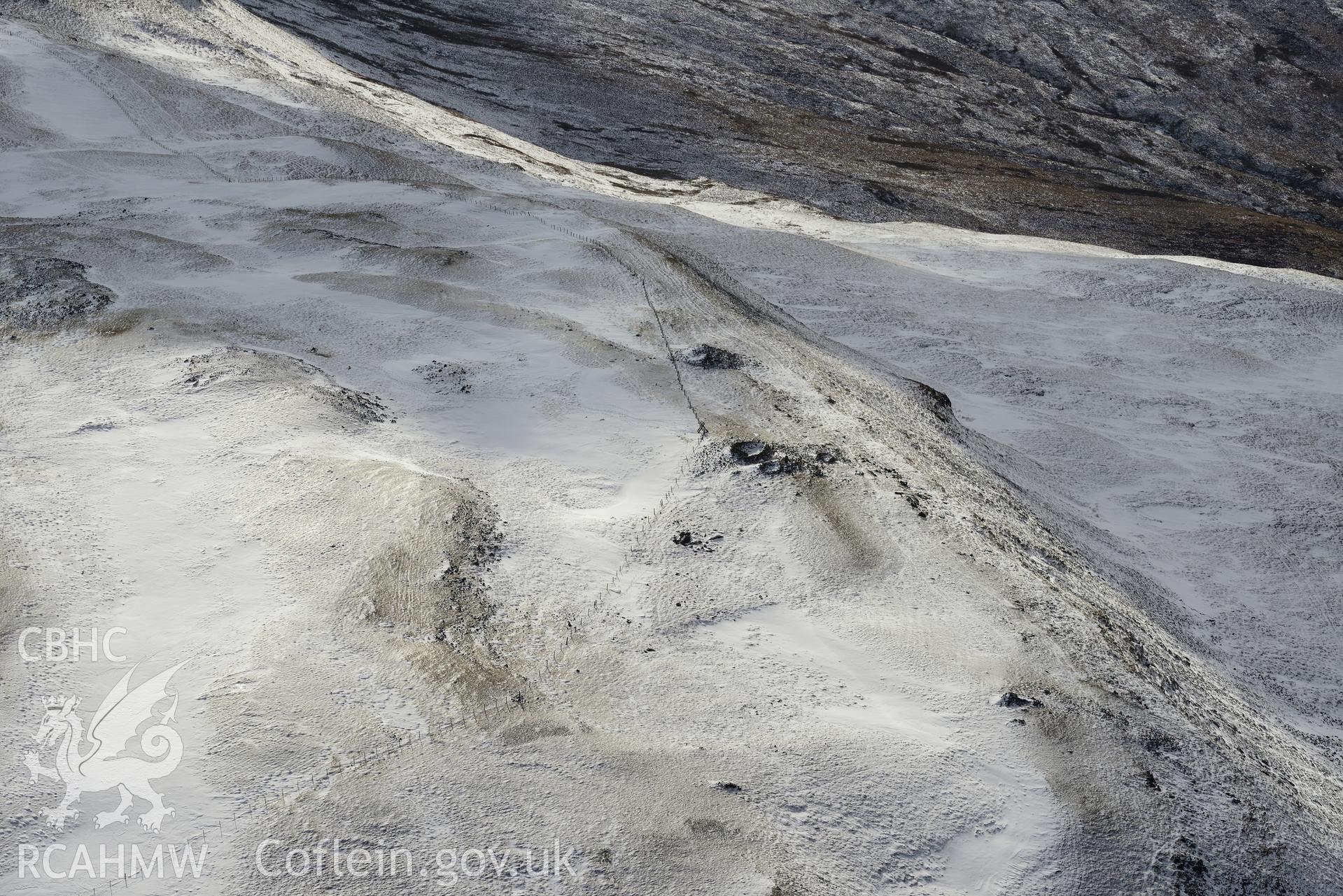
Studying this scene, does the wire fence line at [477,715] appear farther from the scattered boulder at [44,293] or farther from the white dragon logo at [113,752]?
the scattered boulder at [44,293]

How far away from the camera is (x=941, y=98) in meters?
23.2

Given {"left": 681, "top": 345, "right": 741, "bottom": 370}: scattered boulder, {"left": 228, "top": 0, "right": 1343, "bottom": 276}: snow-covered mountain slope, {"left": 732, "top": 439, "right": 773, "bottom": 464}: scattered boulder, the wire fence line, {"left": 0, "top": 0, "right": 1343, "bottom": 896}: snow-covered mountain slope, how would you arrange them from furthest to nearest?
{"left": 228, "top": 0, "right": 1343, "bottom": 276}: snow-covered mountain slope
{"left": 681, "top": 345, "right": 741, "bottom": 370}: scattered boulder
{"left": 732, "top": 439, "right": 773, "bottom": 464}: scattered boulder
{"left": 0, "top": 0, "right": 1343, "bottom": 896}: snow-covered mountain slope
the wire fence line

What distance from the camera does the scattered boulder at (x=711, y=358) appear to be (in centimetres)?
815

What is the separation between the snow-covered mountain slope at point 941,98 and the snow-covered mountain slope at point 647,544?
654cm

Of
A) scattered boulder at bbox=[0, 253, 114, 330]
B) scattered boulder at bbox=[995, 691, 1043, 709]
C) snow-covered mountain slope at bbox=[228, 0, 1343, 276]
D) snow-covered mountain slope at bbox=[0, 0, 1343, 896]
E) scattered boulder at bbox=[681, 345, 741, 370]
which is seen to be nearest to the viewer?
snow-covered mountain slope at bbox=[0, 0, 1343, 896]

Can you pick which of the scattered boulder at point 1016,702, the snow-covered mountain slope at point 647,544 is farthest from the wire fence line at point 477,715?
the scattered boulder at point 1016,702

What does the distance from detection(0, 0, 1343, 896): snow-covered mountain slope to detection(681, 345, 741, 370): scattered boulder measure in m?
0.08

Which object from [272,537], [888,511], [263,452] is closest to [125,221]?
[263,452]

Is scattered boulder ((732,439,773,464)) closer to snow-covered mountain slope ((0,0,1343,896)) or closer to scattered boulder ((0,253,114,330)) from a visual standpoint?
snow-covered mountain slope ((0,0,1343,896))

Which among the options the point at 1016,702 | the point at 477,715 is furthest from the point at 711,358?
the point at 477,715

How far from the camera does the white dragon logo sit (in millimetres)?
3656

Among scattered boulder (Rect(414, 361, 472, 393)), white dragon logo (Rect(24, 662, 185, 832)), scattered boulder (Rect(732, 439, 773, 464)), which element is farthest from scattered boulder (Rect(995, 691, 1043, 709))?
scattered boulder (Rect(414, 361, 472, 393))

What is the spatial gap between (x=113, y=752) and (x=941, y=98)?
915 inches

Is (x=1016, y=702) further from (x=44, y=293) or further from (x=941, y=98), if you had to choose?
(x=941, y=98)
